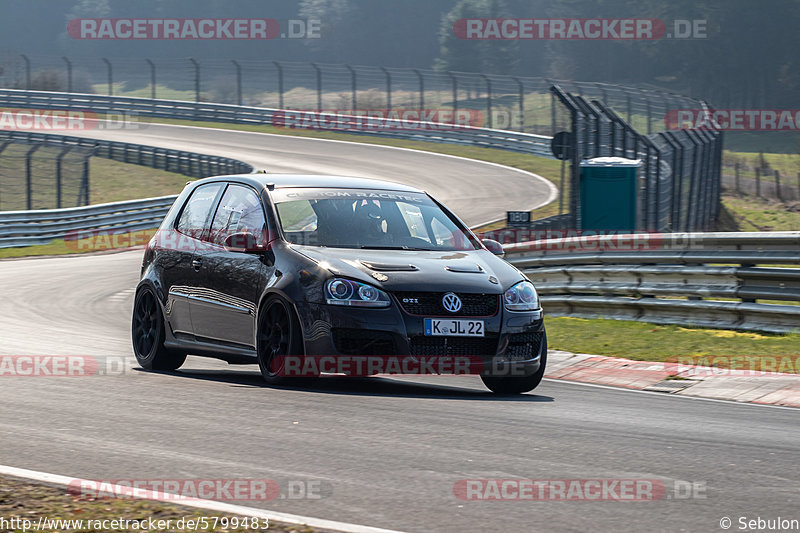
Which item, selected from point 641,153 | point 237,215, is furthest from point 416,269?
point 641,153

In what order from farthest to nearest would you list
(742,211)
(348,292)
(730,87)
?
(730,87) → (742,211) → (348,292)

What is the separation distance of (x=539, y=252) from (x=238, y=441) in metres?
9.00

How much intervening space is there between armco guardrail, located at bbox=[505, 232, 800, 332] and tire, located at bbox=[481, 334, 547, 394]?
367 cm

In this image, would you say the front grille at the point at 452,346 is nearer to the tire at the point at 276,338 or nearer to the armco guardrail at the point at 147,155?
the tire at the point at 276,338

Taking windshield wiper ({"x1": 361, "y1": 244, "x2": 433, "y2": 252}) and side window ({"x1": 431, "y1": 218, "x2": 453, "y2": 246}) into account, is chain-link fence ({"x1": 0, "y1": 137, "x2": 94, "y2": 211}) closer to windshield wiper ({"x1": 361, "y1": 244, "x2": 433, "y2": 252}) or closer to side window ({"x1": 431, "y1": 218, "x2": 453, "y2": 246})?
side window ({"x1": 431, "y1": 218, "x2": 453, "y2": 246})

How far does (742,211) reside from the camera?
3594 cm

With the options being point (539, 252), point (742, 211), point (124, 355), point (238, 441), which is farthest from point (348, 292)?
point (742, 211)

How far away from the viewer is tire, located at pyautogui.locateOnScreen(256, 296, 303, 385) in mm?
8086

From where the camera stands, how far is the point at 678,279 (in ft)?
40.3

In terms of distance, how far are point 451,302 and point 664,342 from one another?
159 inches

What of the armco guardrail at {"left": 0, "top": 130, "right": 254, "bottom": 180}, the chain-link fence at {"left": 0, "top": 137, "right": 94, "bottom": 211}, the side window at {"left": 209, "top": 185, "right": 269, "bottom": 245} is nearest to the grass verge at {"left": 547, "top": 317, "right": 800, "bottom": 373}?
the side window at {"left": 209, "top": 185, "right": 269, "bottom": 245}

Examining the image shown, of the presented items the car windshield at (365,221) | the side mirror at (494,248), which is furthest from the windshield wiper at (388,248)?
the side mirror at (494,248)

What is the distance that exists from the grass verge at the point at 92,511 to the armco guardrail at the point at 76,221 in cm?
2230

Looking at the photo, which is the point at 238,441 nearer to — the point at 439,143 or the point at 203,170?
the point at 203,170
